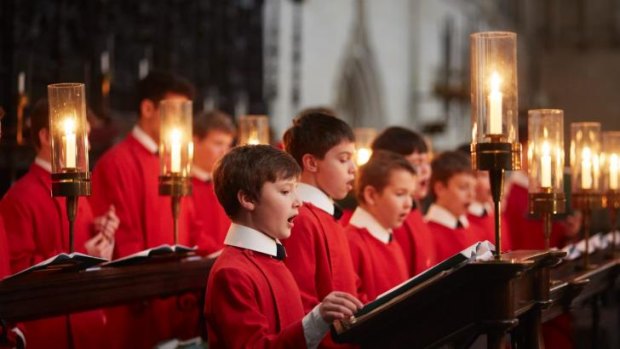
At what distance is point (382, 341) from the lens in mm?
2934

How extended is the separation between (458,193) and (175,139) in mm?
1777

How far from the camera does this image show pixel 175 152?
4.73m

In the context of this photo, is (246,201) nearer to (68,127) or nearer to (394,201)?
(68,127)

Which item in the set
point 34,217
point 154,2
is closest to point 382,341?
point 34,217

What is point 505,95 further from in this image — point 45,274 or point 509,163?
point 45,274

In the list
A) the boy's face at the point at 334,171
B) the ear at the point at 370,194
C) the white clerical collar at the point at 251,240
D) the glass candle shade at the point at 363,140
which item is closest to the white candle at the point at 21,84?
the glass candle shade at the point at 363,140

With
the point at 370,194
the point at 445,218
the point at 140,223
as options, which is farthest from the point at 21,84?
the point at 445,218

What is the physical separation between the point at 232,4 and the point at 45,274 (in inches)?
250

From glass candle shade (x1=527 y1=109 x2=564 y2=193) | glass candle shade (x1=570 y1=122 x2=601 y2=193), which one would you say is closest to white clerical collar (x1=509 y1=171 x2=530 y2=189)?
glass candle shade (x1=570 y1=122 x2=601 y2=193)

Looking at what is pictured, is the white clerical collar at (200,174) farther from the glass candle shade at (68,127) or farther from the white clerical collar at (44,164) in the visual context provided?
the glass candle shade at (68,127)

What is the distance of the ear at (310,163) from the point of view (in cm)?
386

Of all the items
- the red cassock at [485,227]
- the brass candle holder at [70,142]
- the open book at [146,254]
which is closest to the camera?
the brass candle holder at [70,142]

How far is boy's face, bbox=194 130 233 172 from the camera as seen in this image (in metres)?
5.88

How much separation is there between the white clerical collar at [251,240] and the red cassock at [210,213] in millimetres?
2258
